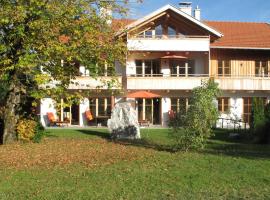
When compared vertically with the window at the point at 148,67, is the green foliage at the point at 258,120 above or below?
below

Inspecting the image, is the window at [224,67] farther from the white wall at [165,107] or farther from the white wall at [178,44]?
the white wall at [165,107]

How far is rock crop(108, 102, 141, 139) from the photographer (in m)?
25.4

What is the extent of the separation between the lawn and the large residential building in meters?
20.0

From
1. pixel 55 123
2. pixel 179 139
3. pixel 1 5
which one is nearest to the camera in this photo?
pixel 179 139

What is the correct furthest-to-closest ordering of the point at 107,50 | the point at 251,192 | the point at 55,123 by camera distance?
the point at 55,123 → the point at 107,50 → the point at 251,192

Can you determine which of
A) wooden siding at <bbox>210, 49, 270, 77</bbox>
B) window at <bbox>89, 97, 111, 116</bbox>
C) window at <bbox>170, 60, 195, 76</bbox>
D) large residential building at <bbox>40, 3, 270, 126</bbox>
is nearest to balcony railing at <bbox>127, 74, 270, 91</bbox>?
large residential building at <bbox>40, 3, 270, 126</bbox>

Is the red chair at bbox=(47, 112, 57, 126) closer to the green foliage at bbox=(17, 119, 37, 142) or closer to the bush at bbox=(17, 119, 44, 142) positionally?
the bush at bbox=(17, 119, 44, 142)

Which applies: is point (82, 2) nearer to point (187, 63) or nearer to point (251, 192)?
point (251, 192)

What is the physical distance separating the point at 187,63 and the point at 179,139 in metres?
25.3

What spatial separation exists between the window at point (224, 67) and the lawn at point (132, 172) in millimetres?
23554

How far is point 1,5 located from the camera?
19156 millimetres

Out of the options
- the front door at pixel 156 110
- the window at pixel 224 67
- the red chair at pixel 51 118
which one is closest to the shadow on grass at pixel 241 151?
the red chair at pixel 51 118

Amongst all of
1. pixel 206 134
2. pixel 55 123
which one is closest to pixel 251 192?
pixel 206 134

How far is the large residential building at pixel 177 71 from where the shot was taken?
40188 millimetres
